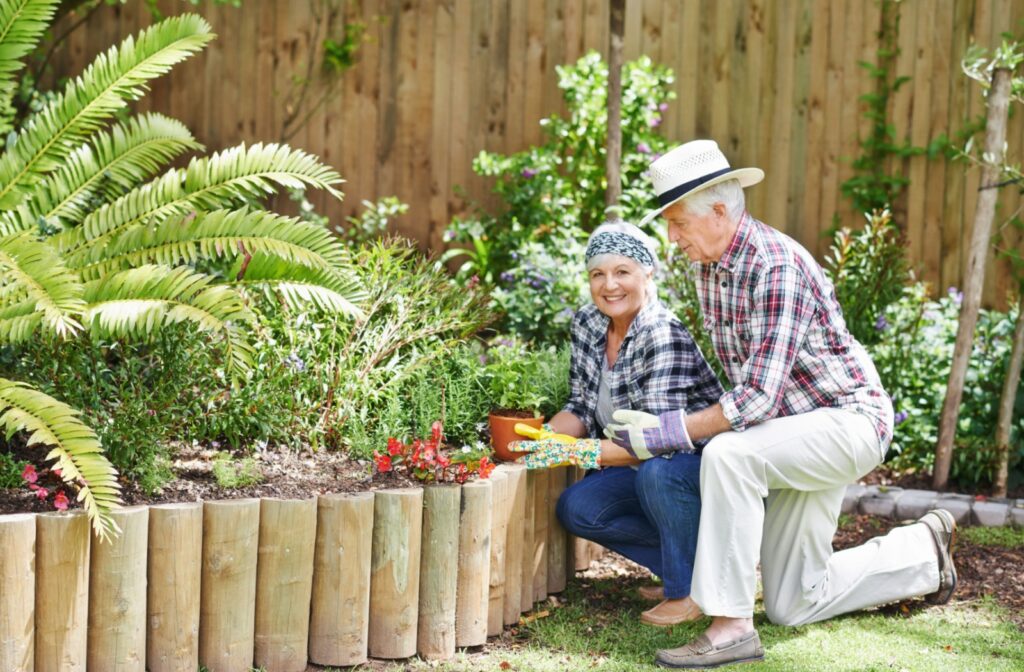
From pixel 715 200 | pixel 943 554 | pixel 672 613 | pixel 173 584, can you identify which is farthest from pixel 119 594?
pixel 943 554

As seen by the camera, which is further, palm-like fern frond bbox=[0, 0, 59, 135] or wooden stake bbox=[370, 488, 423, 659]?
palm-like fern frond bbox=[0, 0, 59, 135]

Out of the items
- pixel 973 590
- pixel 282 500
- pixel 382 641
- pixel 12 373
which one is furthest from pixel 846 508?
pixel 12 373

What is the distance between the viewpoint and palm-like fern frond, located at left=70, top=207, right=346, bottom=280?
3.72 meters

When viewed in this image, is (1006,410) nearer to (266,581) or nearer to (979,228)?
(979,228)

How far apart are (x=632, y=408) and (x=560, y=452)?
12.3 inches

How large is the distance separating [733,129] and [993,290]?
1617 mm

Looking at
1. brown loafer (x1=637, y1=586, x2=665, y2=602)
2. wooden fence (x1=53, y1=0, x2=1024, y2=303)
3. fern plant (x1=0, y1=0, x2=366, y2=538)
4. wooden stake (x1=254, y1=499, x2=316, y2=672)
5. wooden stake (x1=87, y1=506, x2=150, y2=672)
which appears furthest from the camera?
wooden fence (x1=53, y1=0, x2=1024, y2=303)

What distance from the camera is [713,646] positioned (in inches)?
137

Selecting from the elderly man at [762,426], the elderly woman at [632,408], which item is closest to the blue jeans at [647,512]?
the elderly woman at [632,408]

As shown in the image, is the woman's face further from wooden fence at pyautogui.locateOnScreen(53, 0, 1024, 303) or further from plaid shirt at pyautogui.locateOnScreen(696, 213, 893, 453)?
wooden fence at pyautogui.locateOnScreen(53, 0, 1024, 303)

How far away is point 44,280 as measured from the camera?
3215 mm

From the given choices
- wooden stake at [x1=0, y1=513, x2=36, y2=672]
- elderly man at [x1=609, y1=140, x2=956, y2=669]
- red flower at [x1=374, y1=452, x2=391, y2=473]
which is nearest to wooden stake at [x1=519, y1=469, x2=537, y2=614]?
elderly man at [x1=609, y1=140, x2=956, y2=669]

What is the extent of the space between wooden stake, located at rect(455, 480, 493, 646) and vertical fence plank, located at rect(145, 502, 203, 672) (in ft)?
2.65

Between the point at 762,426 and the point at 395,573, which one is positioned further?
the point at 762,426
